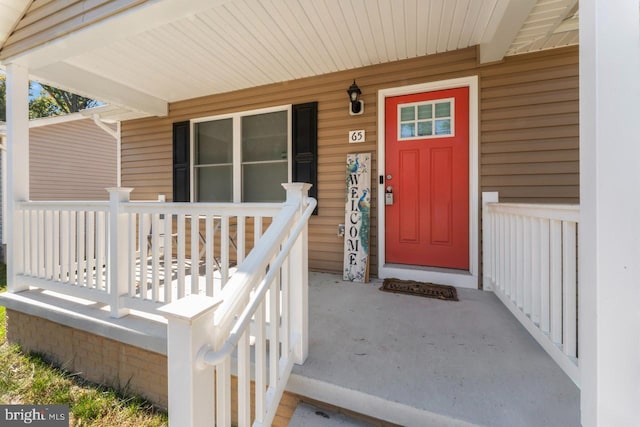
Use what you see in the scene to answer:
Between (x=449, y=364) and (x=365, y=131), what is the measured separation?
240 centimetres

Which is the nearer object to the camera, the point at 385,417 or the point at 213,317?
the point at 213,317

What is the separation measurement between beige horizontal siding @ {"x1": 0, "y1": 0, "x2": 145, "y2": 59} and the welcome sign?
2.24 metres

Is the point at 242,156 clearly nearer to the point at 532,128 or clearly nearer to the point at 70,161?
the point at 532,128

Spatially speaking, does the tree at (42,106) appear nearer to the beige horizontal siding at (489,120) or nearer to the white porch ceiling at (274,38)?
the white porch ceiling at (274,38)

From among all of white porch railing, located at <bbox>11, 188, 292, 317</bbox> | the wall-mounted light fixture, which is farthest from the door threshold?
the wall-mounted light fixture

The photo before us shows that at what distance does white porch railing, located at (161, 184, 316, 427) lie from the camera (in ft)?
2.80

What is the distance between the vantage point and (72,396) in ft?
6.31

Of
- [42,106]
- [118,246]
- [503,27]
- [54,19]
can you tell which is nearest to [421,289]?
[503,27]

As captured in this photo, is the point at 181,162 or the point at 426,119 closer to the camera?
the point at 426,119

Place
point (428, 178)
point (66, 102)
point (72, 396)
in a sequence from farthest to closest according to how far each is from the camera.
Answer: point (66, 102) < point (428, 178) < point (72, 396)

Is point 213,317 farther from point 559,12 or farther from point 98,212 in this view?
point 559,12

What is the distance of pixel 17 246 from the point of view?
2.64 meters

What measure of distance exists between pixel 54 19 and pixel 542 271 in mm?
4086

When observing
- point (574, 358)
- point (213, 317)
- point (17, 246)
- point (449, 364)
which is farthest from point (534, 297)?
point (17, 246)
